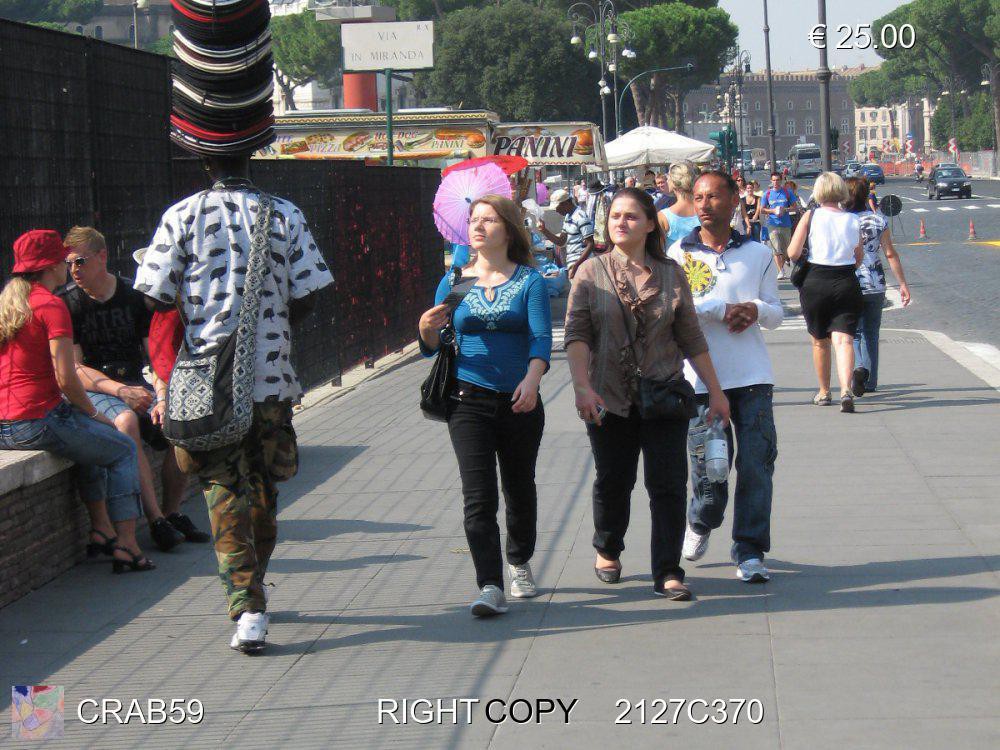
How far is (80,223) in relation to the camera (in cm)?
717

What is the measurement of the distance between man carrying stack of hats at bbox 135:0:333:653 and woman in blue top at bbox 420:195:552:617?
0.59 meters

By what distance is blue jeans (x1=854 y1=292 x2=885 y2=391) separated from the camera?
10852 mm

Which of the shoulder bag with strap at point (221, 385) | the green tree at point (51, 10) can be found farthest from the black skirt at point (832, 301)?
the green tree at point (51, 10)

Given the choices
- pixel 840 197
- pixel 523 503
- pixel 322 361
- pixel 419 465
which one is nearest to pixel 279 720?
pixel 523 503

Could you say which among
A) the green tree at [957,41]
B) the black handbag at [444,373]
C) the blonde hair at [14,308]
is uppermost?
the green tree at [957,41]

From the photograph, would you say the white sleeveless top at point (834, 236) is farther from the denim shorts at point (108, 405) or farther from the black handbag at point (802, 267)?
the denim shorts at point (108, 405)

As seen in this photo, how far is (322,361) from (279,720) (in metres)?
7.61

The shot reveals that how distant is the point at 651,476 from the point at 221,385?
1.74 meters

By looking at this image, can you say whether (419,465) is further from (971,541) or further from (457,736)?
(457,736)

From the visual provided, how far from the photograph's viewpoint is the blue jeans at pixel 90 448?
6.15 meters

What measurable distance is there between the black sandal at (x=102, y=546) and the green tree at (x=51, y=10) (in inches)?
3590

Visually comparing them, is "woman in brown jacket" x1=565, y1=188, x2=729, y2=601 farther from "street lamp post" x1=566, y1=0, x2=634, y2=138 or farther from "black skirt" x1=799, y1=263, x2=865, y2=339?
"street lamp post" x1=566, y1=0, x2=634, y2=138

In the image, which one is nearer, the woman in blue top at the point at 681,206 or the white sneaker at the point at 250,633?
the white sneaker at the point at 250,633

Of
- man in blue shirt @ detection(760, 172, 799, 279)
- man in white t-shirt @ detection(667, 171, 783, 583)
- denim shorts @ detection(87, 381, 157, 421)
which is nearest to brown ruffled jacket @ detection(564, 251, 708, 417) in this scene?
man in white t-shirt @ detection(667, 171, 783, 583)
